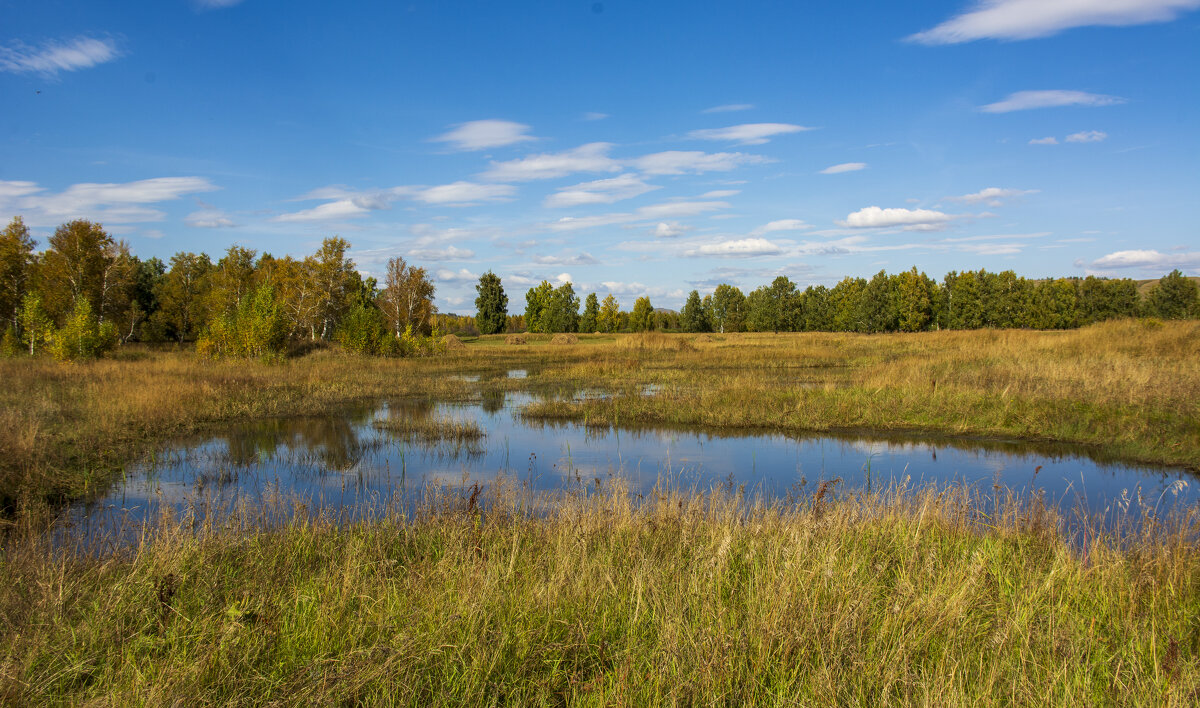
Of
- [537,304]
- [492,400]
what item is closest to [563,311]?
[537,304]

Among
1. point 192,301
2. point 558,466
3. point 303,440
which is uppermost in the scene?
point 192,301

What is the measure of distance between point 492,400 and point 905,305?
70.9 metres

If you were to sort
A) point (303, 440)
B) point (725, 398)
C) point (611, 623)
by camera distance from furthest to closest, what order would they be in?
point (725, 398) < point (303, 440) < point (611, 623)

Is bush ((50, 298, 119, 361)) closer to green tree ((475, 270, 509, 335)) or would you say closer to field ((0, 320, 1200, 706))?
field ((0, 320, 1200, 706))

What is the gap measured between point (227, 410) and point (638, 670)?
16.8 m

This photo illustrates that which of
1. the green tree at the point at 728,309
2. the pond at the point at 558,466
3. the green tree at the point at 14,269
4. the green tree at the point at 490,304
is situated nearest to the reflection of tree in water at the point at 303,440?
the pond at the point at 558,466

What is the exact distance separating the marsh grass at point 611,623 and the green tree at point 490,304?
3037 inches

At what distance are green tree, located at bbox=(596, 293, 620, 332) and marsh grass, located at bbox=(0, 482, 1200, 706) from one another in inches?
3786

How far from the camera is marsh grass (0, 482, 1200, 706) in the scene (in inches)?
130

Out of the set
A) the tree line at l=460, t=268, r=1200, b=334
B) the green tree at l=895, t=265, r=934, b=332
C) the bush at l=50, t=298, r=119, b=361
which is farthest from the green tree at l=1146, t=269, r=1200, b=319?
the bush at l=50, t=298, r=119, b=361

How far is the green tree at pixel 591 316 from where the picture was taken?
96394mm

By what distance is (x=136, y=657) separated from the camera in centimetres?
365

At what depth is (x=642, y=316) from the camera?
→ 99625 millimetres

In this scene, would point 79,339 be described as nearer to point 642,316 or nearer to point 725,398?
point 725,398
